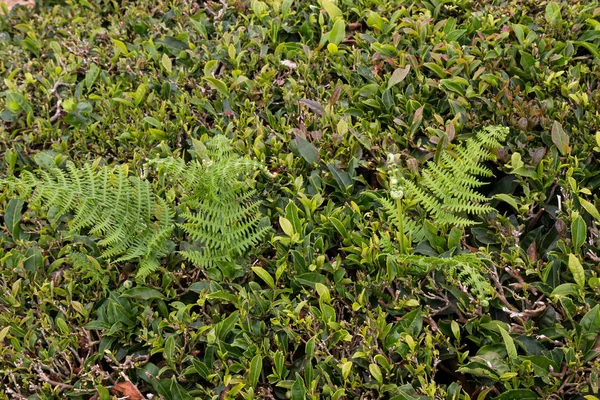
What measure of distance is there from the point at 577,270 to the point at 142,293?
175 cm

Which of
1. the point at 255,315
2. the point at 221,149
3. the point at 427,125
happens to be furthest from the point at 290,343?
the point at 427,125

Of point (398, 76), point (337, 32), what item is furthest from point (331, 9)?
point (398, 76)

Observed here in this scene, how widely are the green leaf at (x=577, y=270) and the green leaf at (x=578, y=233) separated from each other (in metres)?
0.13

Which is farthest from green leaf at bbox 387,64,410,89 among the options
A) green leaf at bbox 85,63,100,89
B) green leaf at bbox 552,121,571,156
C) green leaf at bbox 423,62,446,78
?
green leaf at bbox 85,63,100,89

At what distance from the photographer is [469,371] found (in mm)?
2270

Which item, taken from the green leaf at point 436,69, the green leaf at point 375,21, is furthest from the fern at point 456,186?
the green leaf at point 375,21

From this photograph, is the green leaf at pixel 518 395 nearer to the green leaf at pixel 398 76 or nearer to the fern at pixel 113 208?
the fern at pixel 113 208

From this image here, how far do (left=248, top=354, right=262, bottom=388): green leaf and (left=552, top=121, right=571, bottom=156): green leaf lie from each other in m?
1.63

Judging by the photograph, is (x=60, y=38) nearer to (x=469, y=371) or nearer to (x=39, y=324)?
(x=39, y=324)

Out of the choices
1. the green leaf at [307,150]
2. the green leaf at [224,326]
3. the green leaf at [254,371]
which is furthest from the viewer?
the green leaf at [307,150]

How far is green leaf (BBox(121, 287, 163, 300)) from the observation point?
268cm

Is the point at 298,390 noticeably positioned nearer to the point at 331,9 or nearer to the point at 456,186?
the point at 456,186

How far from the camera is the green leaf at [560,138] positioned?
9.31ft

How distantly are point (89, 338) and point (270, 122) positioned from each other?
55.3 inches
